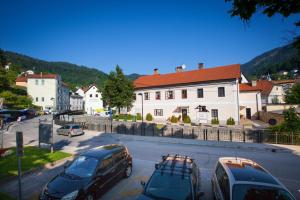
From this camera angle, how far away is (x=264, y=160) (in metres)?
12.7

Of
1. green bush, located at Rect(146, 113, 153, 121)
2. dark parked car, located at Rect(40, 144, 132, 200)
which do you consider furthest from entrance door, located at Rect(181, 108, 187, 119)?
dark parked car, located at Rect(40, 144, 132, 200)

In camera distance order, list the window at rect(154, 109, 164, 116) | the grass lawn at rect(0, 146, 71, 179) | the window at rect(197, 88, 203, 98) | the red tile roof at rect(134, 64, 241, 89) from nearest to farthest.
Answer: the grass lawn at rect(0, 146, 71, 179) → the red tile roof at rect(134, 64, 241, 89) → the window at rect(197, 88, 203, 98) → the window at rect(154, 109, 164, 116)

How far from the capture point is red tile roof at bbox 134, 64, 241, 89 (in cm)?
3152

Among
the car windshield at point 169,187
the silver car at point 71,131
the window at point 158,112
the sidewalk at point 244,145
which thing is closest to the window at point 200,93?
the window at point 158,112

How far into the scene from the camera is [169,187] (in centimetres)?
607

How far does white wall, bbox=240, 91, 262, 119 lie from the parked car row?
108ft

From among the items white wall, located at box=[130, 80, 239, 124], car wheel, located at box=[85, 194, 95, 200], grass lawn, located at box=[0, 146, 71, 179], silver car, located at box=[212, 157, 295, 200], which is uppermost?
white wall, located at box=[130, 80, 239, 124]

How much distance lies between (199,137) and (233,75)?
14.6 meters

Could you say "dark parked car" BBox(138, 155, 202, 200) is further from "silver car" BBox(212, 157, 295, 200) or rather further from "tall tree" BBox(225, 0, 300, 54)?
"tall tree" BBox(225, 0, 300, 54)

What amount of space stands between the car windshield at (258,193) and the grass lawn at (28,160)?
421 inches

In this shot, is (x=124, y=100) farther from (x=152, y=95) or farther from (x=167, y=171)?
(x=167, y=171)

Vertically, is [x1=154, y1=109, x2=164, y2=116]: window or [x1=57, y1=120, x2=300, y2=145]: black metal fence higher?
[x1=154, y1=109, x2=164, y2=116]: window

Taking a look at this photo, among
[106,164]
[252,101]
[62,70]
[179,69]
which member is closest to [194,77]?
[179,69]

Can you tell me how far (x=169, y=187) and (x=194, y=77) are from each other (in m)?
31.2
